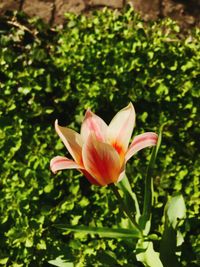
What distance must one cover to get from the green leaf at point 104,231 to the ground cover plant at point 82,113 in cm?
24

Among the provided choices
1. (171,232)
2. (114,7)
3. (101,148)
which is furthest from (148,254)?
(114,7)

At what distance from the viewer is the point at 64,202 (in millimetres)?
2178

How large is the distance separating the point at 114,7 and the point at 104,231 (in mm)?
2114

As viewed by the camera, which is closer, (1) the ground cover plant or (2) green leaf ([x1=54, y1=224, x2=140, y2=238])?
(2) green leaf ([x1=54, y1=224, x2=140, y2=238])

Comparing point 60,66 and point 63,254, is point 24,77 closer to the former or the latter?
point 60,66

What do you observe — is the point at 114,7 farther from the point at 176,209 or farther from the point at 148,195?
the point at 148,195

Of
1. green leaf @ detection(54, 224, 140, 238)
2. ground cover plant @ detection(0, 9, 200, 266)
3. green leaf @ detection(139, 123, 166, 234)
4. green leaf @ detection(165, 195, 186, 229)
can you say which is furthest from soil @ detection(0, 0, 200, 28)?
green leaf @ detection(54, 224, 140, 238)

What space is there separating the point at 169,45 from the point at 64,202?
112 cm

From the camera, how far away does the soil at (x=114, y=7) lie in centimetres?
327

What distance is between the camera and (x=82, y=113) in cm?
248

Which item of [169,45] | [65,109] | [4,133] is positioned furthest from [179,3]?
[4,133]

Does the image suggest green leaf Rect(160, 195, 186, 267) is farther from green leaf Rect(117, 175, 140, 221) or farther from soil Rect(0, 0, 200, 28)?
soil Rect(0, 0, 200, 28)

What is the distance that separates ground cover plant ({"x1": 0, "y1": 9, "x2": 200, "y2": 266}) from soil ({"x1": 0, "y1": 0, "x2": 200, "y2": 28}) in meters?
0.24

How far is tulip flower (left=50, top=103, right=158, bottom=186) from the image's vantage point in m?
1.32
